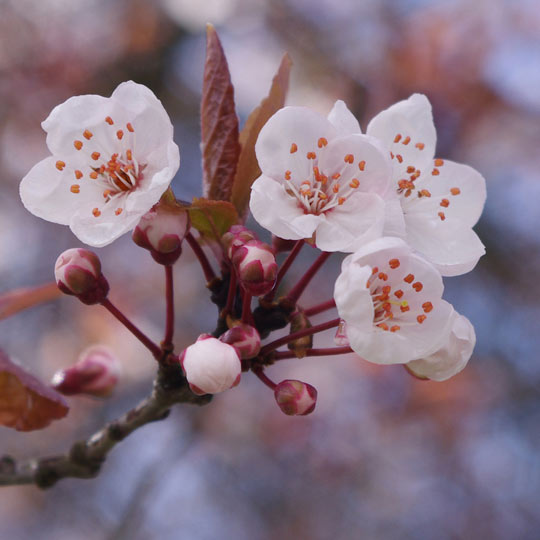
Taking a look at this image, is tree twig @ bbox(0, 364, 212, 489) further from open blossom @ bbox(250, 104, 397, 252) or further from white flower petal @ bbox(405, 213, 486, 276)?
white flower petal @ bbox(405, 213, 486, 276)

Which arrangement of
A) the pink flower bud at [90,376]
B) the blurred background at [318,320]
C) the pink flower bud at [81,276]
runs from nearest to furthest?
1. the pink flower bud at [81,276]
2. the pink flower bud at [90,376]
3. the blurred background at [318,320]

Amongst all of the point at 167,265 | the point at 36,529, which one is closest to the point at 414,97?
the point at 167,265

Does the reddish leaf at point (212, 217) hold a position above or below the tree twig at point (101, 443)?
above

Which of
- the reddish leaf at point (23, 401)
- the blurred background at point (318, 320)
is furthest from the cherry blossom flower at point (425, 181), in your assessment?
the blurred background at point (318, 320)

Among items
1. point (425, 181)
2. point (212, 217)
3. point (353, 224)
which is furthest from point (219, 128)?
point (425, 181)

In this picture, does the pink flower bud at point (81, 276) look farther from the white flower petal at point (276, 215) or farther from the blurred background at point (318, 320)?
the blurred background at point (318, 320)

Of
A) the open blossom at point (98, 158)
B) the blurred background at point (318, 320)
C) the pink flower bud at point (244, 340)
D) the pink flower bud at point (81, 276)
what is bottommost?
the blurred background at point (318, 320)
